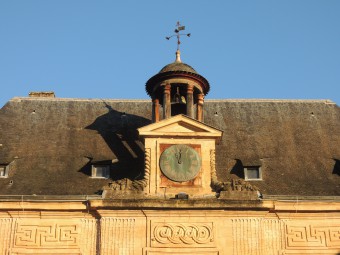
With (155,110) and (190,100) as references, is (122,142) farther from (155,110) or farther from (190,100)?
(190,100)

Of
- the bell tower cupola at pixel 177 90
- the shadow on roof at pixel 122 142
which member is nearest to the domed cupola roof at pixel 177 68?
the bell tower cupola at pixel 177 90

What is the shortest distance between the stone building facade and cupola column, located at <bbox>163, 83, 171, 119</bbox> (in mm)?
63

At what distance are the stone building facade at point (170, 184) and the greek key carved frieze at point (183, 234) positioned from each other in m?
0.03

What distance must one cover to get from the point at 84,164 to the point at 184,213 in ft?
12.7

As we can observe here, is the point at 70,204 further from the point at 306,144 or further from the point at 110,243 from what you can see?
the point at 306,144

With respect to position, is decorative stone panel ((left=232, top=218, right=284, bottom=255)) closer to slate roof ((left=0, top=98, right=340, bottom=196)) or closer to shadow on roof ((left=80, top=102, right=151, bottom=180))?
slate roof ((left=0, top=98, right=340, bottom=196))

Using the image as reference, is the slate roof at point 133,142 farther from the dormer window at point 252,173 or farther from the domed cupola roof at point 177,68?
the domed cupola roof at point 177,68

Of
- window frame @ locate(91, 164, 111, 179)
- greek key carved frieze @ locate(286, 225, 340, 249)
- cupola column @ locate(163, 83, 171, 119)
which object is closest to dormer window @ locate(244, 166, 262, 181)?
greek key carved frieze @ locate(286, 225, 340, 249)

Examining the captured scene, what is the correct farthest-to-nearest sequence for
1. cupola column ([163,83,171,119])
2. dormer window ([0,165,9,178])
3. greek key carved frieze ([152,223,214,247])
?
cupola column ([163,83,171,119])
dormer window ([0,165,9,178])
greek key carved frieze ([152,223,214,247])

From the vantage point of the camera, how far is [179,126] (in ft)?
54.8

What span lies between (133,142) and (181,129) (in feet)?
8.45

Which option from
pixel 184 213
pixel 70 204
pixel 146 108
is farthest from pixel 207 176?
pixel 146 108

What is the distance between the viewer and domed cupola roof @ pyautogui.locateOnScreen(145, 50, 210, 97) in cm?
1792

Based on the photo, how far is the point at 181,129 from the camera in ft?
54.7
